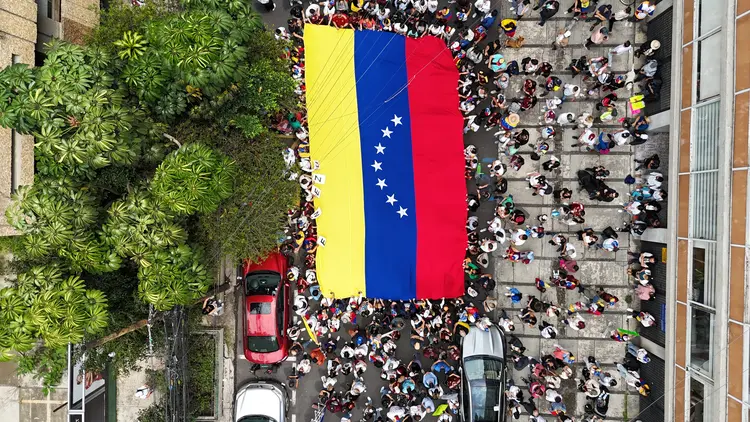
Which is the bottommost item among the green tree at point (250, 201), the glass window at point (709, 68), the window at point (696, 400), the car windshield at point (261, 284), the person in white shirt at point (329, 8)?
the window at point (696, 400)

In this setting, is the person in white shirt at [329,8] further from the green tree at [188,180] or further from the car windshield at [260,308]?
the car windshield at [260,308]

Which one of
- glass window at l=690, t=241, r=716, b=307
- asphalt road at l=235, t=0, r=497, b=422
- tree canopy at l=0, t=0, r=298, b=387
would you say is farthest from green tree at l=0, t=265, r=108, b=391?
glass window at l=690, t=241, r=716, b=307

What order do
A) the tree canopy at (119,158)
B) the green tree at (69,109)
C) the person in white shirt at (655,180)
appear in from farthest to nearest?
the person in white shirt at (655,180)
the tree canopy at (119,158)
the green tree at (69,109)

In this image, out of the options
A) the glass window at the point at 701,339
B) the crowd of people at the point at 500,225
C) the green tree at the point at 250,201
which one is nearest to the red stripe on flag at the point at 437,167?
the crowd of people at the point at 500,225

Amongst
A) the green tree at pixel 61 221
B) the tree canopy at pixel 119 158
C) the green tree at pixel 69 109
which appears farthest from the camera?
the green tree at pixel 61 221

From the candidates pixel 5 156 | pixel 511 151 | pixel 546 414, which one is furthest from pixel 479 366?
pixel 5 156
